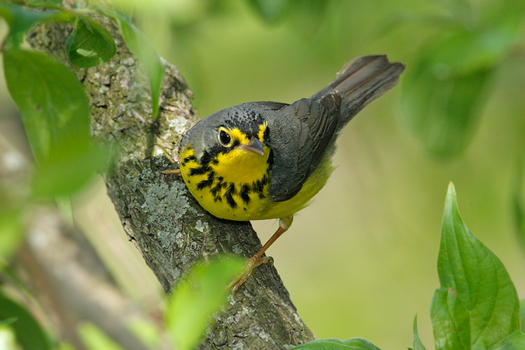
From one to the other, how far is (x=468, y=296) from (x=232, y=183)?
212 centimetres

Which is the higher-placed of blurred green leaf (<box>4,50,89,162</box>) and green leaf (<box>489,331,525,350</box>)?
blurred green leaf (<box>4,50,89,162</box>)

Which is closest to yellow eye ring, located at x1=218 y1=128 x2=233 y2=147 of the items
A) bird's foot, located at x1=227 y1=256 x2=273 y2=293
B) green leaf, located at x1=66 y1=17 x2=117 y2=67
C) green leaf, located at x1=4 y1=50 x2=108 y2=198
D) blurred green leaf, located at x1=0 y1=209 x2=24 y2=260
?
bird's foot, located at x1=227 y1=256 x2=273 y2=293

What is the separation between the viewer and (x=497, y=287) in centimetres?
212

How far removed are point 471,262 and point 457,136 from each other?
136 inches

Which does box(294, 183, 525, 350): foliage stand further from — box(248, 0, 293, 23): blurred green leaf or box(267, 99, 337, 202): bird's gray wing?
box(248, 0, 293, 23): blurred green leaf

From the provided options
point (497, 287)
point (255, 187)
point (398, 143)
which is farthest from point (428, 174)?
point (497, 287)

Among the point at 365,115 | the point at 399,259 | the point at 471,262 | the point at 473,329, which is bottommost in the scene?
the point at 473,329

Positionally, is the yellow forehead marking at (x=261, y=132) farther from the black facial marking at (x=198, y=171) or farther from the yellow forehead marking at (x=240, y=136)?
the black facial marking at (x=198, y=171)

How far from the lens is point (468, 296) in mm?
2146

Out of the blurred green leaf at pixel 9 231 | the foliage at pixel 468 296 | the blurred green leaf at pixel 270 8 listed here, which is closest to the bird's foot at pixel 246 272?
the foliage at pixel 468 296

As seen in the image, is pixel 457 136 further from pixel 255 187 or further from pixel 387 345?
pixel 387 345

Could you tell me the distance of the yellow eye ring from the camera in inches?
147

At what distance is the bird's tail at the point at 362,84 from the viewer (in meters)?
5.37

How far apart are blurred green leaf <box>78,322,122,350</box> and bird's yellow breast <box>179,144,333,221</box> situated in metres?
2.35
